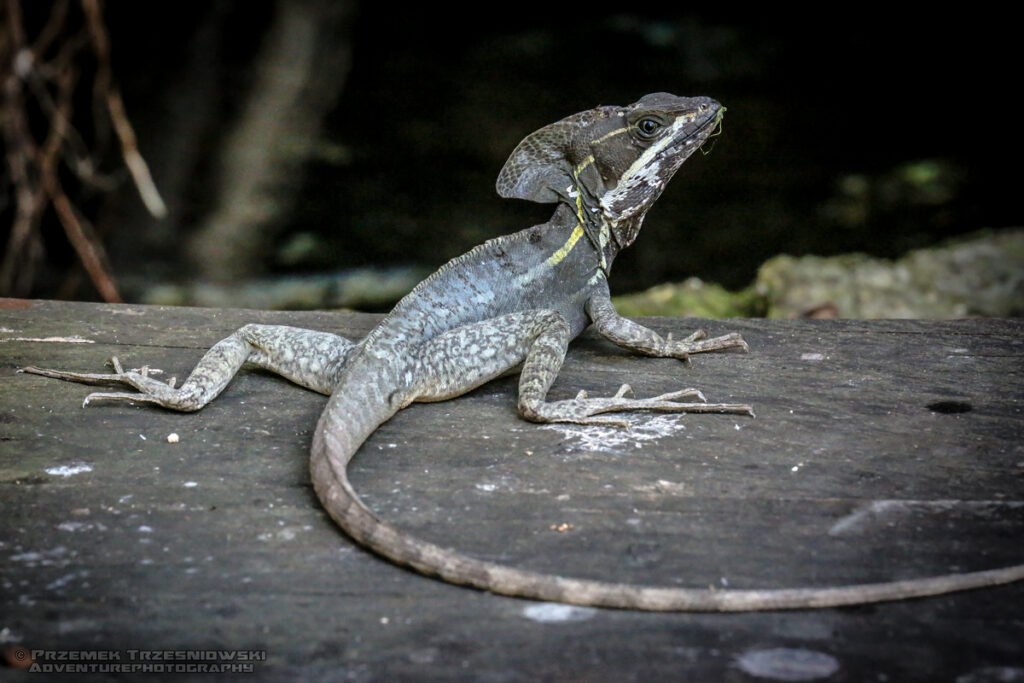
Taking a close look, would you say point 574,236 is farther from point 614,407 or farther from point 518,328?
point 614,407

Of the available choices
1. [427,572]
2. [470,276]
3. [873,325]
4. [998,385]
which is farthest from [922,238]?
[427,572]

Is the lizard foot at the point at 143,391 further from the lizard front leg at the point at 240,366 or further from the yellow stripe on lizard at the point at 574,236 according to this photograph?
the yellow stripe on lizard at the point at 574,236

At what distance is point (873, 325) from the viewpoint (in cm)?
337

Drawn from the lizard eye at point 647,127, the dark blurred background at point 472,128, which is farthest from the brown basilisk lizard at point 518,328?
the dark blurred background at point 472,128

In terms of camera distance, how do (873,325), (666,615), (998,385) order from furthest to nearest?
1. (873,325)
2. (998,385)
3. (666,615)

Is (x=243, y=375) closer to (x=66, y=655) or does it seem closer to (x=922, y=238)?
(x=66, y=655)

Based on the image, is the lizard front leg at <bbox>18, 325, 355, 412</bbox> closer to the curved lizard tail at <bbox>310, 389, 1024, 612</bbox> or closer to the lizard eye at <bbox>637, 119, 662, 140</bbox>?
the curved lizard tail at <bbox>310, 389, 1024, 612</bbox>

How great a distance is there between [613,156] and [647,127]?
155mm

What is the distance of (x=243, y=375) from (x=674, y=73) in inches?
107

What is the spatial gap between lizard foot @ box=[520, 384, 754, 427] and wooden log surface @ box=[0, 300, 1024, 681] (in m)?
0.04

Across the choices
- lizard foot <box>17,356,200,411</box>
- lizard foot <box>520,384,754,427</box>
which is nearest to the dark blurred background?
lizard foot <box>17,356,200,411</box>

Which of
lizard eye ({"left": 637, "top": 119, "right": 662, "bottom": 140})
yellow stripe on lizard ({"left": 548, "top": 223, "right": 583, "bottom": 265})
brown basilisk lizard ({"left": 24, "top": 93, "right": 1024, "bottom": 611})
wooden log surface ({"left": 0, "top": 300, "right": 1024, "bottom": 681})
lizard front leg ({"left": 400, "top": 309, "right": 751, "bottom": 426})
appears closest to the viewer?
wooden log surface ({"left": 0, "top": 300, "right": 1024, "bottom": 681})

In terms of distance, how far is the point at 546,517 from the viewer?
2.00 metres

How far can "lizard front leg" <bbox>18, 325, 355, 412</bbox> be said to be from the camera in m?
2.61
